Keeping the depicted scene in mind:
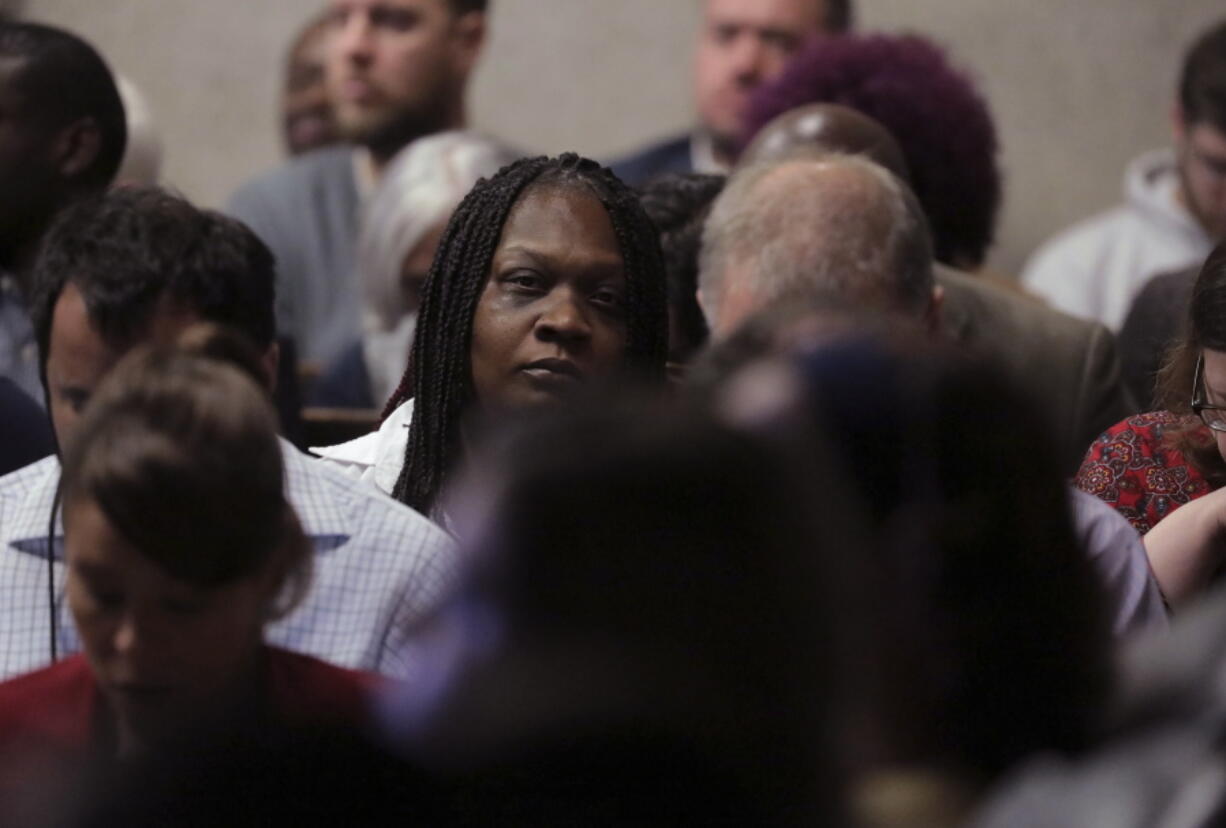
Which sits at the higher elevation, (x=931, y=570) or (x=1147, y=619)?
(x=931, y=570)

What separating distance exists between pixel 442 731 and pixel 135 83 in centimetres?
642

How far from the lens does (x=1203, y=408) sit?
10.6 ft

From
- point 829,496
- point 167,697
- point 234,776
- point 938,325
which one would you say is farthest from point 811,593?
point 938,325

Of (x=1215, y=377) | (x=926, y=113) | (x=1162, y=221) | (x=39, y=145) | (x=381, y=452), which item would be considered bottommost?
(x=1162, y=221)

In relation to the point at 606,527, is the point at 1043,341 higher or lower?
lower

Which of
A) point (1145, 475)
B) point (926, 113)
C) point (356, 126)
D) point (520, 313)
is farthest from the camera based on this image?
point (356, 126)

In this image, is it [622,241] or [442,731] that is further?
[622,241]

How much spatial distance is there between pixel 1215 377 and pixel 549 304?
95 cm

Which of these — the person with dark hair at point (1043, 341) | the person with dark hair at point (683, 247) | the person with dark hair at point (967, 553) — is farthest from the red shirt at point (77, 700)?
the person with dark hair at point (1043, 341)

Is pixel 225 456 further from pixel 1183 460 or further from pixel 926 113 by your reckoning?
pixel 926 113

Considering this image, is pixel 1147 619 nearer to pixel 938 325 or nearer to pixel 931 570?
pixel 938 325

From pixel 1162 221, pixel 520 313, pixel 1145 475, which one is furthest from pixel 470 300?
pixel 1162 221

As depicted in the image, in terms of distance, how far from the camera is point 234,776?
1.77 metres

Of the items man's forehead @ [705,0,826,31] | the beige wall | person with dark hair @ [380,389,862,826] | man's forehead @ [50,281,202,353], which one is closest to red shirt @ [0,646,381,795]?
person with dark hair @ [380,389,862,826]
